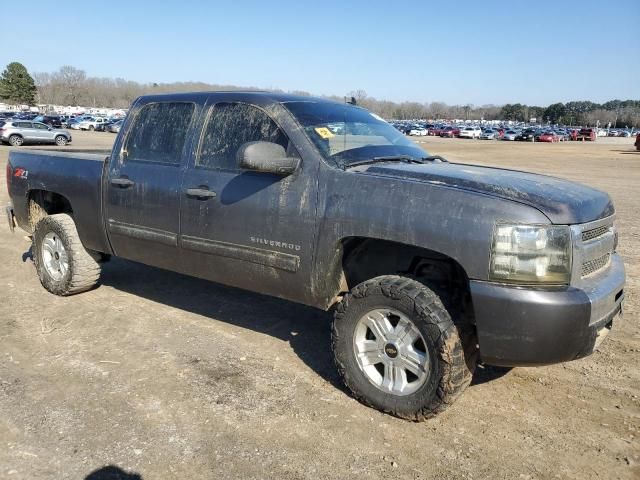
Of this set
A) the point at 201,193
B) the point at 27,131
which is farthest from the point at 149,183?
the point at 27,131

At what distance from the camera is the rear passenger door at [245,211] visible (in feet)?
11.9

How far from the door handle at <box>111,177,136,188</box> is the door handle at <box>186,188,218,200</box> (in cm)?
72

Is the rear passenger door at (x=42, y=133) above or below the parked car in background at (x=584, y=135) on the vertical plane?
below

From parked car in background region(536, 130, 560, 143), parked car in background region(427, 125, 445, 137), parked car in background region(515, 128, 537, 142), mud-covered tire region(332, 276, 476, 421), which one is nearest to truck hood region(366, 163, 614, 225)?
mud-covered tire region(332, 276, 476, 421)

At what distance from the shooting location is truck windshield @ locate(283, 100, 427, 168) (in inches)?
148

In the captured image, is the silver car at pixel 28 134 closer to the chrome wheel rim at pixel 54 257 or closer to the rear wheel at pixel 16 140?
the rear wheel at pixel 16 140

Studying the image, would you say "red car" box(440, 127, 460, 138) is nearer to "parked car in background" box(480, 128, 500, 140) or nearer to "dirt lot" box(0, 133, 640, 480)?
"parked car in background" box(480, 128, 500, 140)

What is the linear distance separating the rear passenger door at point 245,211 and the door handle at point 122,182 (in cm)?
64

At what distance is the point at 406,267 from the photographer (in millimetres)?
3631

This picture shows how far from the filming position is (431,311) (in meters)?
3.15

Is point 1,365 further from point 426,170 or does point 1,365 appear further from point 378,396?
point 426,170

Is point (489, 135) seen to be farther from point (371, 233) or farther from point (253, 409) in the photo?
point (253, 409)

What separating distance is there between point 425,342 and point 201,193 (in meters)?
1.95

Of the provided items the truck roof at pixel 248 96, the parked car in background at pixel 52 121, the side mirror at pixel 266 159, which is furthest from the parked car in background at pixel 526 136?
the side mirror at pixel 266 159
